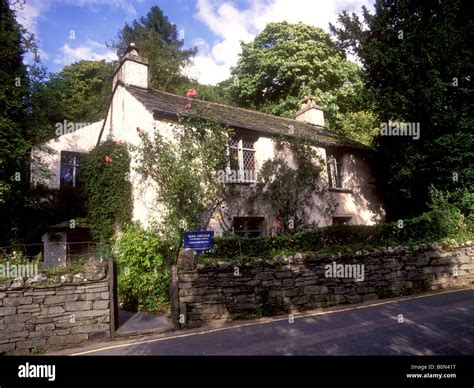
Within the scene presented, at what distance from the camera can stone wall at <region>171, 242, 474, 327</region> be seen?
7988 millimetres

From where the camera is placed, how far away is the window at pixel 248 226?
43.7 ft

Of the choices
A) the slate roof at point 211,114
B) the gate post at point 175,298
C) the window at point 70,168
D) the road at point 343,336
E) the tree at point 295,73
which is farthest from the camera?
the tree at point 295,73

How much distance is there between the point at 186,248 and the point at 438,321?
5.97 meters

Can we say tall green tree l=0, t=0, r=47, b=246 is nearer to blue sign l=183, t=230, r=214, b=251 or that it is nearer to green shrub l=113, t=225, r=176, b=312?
green shrub l=113, t=225, r=176, b=312

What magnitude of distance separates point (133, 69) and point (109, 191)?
5660mm

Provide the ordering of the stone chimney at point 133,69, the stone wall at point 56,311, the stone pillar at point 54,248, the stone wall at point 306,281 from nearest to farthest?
the stone wall at point 56,311
the stone wall at point 306,281
the stone chimney at point 133,69
the stone pillar at point 54,248

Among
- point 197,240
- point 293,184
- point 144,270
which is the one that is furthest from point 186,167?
point 293,184

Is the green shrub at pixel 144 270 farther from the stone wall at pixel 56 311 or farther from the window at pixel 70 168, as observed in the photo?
the window at pixel 70 168

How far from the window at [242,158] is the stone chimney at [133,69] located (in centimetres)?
509

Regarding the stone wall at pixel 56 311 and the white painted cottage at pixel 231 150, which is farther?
the white painted cottage at pixel 231 150

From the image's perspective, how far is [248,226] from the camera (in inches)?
540

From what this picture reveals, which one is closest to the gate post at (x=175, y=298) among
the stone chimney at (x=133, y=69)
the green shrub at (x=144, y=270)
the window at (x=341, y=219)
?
the green shrub at (x=144, y=270)

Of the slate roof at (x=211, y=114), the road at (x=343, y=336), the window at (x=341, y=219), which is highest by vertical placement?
the slate roof at (x=211, y=114)
